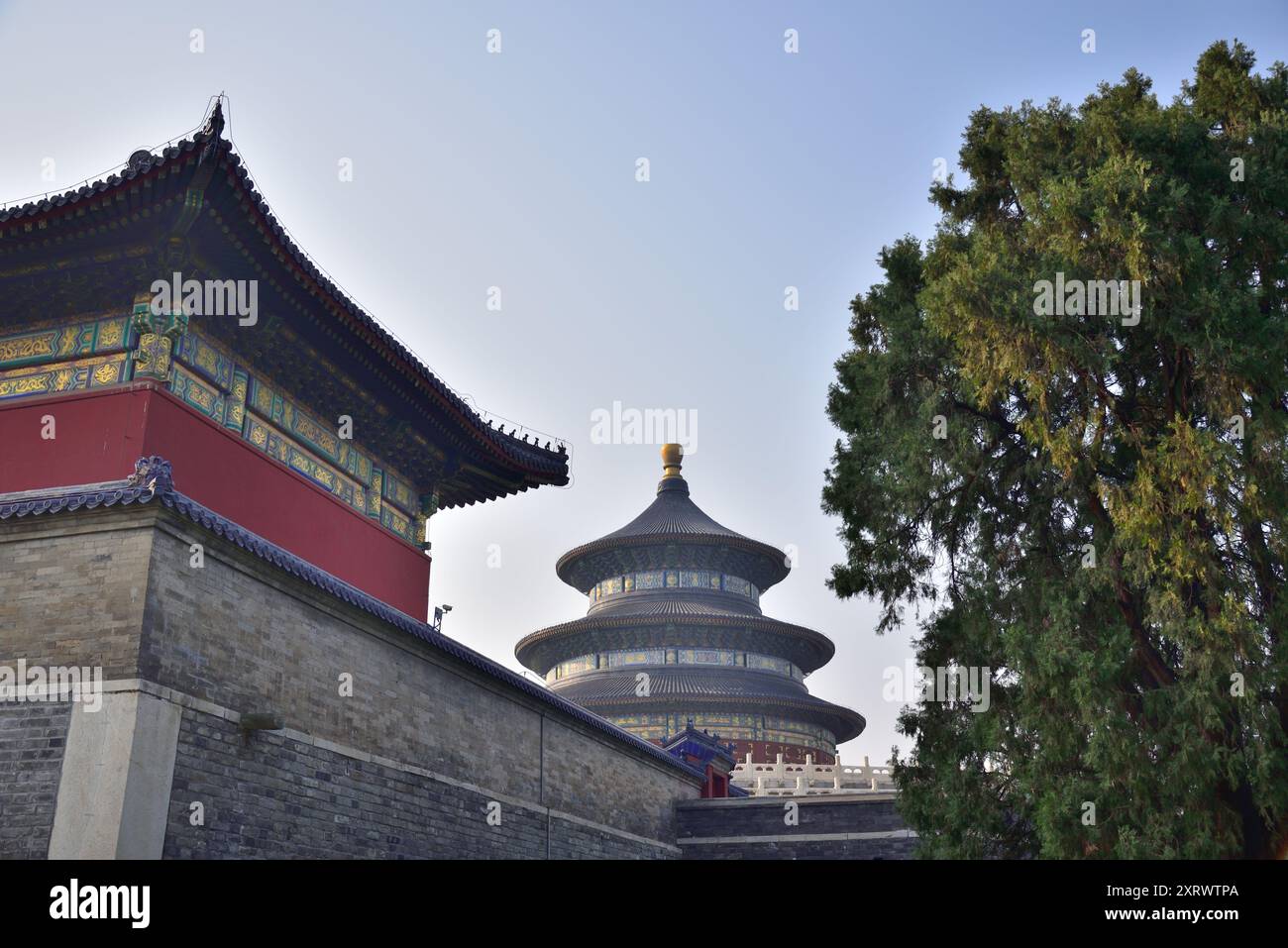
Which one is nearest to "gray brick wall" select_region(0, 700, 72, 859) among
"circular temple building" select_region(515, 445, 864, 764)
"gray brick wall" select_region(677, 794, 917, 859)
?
"gray brick wall" select_region(677, 794, 917, 859)

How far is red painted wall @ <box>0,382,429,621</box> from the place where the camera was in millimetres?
10602

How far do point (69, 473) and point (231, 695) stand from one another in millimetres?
2778

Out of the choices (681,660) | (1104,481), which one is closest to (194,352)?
(1104,481)

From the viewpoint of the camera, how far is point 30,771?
861 cm

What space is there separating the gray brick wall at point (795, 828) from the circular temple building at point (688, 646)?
5.93 m

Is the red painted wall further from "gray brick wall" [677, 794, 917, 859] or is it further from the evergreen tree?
"gray brick wall" [677, 794, 917, 859]

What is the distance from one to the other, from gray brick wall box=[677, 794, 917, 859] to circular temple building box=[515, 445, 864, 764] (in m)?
5.93

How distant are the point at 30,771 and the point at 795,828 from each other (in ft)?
45.4

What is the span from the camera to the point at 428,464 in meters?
15.4

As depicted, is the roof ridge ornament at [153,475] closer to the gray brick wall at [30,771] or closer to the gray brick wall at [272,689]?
the gray brick wall at [272,689]

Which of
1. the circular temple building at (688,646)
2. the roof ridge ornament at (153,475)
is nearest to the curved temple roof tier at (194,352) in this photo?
the roof ridge ornament at (153,475)
